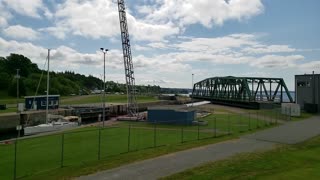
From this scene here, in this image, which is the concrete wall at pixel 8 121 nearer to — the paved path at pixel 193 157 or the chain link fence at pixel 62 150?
the chain link fence at pixel 62 150

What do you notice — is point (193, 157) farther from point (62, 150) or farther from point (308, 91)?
point (308, 91)

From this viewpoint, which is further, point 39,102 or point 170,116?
point 39,102

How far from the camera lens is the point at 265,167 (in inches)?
807

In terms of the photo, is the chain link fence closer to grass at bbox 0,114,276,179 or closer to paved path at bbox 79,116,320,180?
grass at bbox 0,114,276,179

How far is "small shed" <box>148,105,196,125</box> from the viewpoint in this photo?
49.8 m

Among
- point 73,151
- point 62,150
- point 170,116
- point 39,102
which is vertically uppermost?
point 39,102

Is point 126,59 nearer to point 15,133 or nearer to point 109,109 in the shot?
point 109,109

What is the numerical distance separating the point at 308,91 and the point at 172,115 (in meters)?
38.4

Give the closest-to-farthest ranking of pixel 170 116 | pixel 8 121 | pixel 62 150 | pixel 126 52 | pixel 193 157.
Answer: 1. pixel 62 150
2. pixel 193 157
3. pixel 170 116
4. pixel 8 121
5. pixel 126 52

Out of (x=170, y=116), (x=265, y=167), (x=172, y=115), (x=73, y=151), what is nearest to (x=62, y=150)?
(x=73, y=151)

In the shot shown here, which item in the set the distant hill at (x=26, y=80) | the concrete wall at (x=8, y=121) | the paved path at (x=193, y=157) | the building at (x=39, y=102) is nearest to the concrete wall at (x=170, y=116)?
the paved path at (x=193, y=157)

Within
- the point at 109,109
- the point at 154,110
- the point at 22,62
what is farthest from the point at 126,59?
the point at 22,62

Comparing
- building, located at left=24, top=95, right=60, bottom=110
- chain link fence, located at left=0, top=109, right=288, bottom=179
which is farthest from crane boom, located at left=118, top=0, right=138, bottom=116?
chain link fence, located at left=0, top=109, right=288, bottom=179

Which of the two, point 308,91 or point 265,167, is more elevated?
point 308,91
